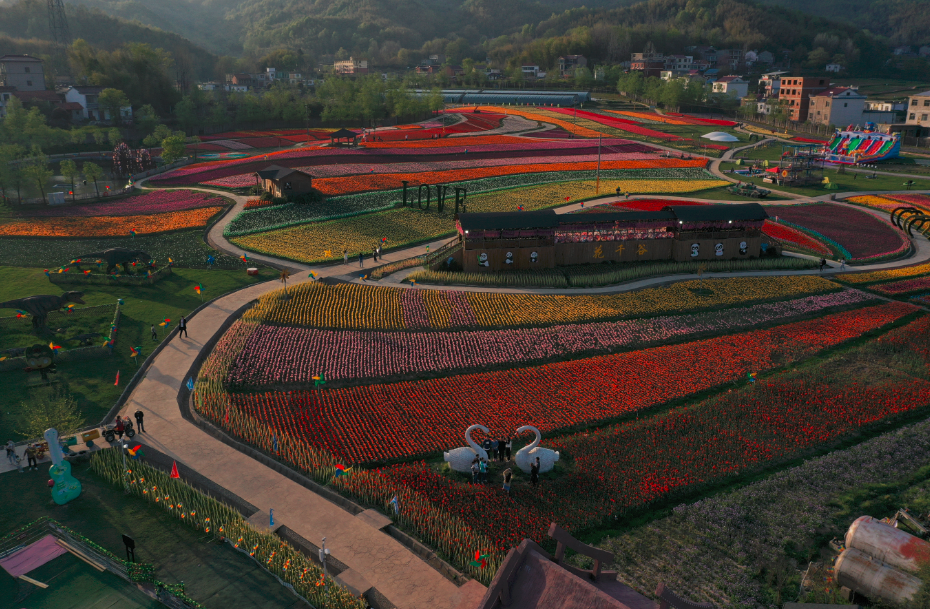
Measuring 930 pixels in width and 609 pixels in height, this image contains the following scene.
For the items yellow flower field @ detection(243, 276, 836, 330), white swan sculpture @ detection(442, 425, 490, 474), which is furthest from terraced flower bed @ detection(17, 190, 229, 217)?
white swan sculpture @ detection(442, 425, 490, 474)

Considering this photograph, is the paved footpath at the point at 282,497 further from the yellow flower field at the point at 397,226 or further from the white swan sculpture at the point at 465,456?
the yellow flower field at the point at 397,226

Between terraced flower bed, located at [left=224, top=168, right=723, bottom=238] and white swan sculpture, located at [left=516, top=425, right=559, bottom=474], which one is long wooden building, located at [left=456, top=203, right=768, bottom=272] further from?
white swan sculpture, located at [left=516, top=425, right=559, bottom=474]

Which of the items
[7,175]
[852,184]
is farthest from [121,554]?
[852,184]

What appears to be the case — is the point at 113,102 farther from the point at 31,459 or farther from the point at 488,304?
the point at 31,459

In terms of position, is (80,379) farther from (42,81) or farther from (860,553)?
(42,81)

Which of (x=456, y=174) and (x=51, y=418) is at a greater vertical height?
(x=456, y=174)

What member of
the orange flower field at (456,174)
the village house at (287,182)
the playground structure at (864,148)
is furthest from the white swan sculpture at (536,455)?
the playground structure at (864,148)
